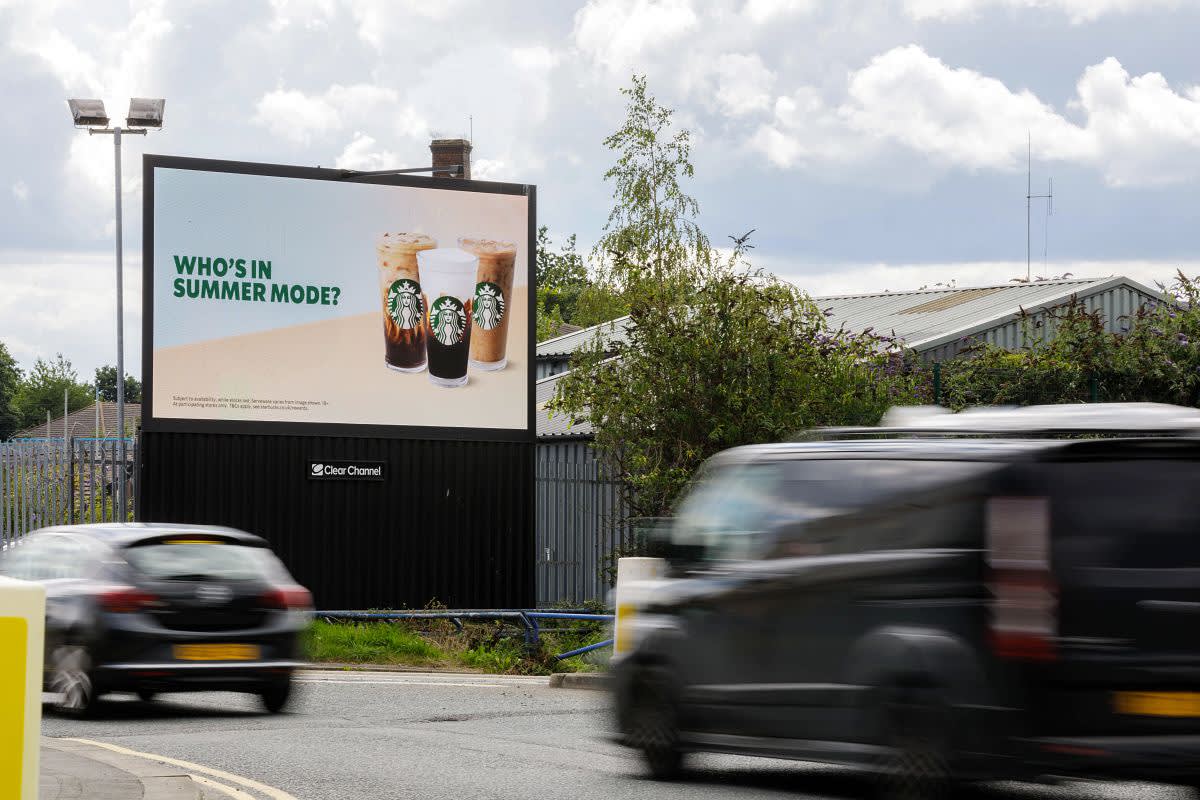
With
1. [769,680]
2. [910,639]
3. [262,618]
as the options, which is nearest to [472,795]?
[769,680]

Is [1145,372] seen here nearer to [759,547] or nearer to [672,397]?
[672,397]

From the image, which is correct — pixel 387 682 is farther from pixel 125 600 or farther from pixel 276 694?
pixel 125 600

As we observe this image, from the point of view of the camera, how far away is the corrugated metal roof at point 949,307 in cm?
3162

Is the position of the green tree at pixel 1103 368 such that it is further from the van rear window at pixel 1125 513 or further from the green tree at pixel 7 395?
the green tree at pixel 7 395

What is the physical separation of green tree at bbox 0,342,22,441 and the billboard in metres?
104

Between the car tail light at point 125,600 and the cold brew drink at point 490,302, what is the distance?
12.0 m

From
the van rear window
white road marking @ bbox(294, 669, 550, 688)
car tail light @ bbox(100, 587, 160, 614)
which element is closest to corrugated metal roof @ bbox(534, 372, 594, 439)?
white road marking @ bbox(294, 669, 550, 688)

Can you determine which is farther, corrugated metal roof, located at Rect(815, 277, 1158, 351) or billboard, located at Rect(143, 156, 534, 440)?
corrugated metal roof, located at Rect(815, 277, 1158, 351)

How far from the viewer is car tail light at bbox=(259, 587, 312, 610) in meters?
14.0

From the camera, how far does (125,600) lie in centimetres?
1341

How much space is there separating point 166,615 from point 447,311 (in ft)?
39.3

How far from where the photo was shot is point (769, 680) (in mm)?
9414

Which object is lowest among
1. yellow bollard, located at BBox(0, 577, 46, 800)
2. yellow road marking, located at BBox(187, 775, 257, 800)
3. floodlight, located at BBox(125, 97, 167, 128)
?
yellow road marking, located at BBox(187, 775, 257, 800)

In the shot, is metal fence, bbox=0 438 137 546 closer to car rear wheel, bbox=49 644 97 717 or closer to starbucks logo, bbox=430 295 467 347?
starbucks logo, bbox=430 295 467 347
